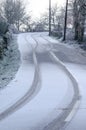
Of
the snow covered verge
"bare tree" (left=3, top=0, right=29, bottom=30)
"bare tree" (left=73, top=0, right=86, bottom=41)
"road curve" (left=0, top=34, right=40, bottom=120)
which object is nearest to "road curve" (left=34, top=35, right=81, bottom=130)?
"road curve" (left=0, top=34, right=40, bottom=120)

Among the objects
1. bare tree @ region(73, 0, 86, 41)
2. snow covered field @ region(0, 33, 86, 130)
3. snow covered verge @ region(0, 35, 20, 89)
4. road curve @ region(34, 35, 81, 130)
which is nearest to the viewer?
road curve @ region(34, 35, 81, 130)

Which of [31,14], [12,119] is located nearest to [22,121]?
[12,119]

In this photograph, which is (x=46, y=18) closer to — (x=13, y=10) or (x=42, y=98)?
(x=13, y=10)

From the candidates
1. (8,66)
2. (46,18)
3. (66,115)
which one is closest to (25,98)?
(66,115)

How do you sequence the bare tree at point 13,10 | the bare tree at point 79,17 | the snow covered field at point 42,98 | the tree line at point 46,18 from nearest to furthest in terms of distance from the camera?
the snow covered field at point 42,98 → the bare tree at point 79,17 → the tree line at point 46,18 → the bare tree at point 13,10

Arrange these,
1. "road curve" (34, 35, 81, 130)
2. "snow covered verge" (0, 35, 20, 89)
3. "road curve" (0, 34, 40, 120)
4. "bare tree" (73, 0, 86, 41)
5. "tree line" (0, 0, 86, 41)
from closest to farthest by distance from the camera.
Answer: "road curve" (34, 35, 81, 130) < "road curve" (0, 34, 40, 120) < "snow covered verge" (0, 35, 20, 89) < "bare tree" (73, 0, 86, 41) < "tree line" (0, 0, 86, 41)

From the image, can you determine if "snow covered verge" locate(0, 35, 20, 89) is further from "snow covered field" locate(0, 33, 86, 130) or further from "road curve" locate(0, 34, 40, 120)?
"road curve" locate(0, 34, 40, 120)

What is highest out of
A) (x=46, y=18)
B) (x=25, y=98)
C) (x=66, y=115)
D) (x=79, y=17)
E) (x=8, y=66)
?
(x=66, y=115)

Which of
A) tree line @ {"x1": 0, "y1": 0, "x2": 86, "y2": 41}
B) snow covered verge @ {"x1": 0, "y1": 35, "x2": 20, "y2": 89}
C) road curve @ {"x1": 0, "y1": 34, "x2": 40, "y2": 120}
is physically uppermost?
road curve @ {"x1": 0, "y1": 34, "x2": 40, "y2": 120}

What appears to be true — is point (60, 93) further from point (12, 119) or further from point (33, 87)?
point (12, 119)

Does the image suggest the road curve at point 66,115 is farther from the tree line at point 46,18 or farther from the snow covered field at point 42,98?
the tree line at point 46,18

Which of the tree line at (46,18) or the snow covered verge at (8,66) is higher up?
the snow covered verge at (8,66)

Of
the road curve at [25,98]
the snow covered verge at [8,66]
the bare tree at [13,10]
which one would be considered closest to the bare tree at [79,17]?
the snow covered verge at [8,66]

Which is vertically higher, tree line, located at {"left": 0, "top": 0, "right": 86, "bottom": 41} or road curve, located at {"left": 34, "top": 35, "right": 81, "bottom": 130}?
road curve, located at {"left": 34, "top": 35, "right": 81, "bottom": 130}
